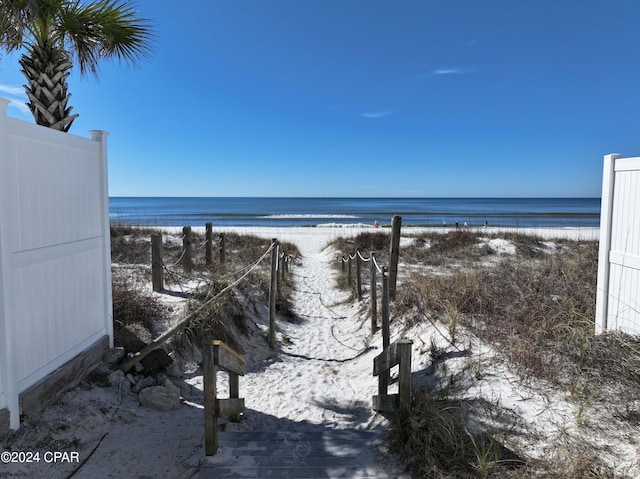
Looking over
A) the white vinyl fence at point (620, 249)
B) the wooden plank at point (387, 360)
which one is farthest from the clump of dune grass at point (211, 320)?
the white vinyl fence at point (620, 249)

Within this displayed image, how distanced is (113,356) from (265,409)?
2011 mm

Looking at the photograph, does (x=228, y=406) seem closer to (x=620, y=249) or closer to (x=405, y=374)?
(x=405, y=374)

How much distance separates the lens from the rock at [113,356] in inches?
186

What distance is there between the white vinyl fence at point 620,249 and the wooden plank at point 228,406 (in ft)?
14.5

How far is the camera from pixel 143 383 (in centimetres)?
466

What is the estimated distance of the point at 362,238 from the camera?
61.4 feet

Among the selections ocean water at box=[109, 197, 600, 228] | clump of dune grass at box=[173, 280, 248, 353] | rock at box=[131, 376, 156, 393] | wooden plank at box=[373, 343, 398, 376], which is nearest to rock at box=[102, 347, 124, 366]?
rock at box=[131, 376, 156, 393]

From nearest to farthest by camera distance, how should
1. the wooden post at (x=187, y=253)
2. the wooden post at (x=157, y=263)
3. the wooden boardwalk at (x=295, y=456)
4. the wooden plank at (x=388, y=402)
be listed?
the wooden boardwalk at (x=295, y=456), the wooden plank at (x=388, y=402), the wooden post at (x=157, y=263), the wooden post at (x=187, y=253)

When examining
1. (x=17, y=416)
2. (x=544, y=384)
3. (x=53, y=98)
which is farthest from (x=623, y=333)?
(x=53, y=98)

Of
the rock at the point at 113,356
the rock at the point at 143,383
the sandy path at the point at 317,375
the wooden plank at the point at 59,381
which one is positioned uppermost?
the wooden plank at the point at 59,381

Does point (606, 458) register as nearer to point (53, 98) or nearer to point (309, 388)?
point (309, 388)

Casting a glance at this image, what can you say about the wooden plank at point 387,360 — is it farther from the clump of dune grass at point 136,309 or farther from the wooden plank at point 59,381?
the clump of dune grass at point 136,309

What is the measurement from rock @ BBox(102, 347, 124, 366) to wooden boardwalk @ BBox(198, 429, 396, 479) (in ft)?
6.41

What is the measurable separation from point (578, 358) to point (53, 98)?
24.6ft
